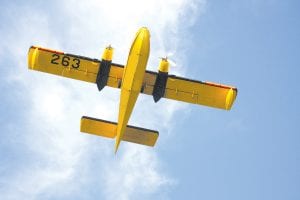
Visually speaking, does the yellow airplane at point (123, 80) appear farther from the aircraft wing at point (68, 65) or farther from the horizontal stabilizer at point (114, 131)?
the horizontal stabilizer at point (114, 131)

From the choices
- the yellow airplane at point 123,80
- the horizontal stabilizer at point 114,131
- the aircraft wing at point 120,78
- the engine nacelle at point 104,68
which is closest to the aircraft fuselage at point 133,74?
the yellow airplane at point 123,80

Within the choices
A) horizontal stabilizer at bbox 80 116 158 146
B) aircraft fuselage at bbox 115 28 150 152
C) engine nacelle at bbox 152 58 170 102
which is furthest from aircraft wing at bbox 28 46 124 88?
horizontal stabilizer at bbox 80 116 158 146

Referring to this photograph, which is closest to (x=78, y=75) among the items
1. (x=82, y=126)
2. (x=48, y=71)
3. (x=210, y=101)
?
(x=48, y=71)

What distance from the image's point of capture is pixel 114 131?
33062mm

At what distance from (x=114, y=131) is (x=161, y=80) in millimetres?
5850

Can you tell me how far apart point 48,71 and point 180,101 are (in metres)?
8.41

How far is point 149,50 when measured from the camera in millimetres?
25781

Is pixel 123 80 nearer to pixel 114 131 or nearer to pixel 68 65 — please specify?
pixel 68 65

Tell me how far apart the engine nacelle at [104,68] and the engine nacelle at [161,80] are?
300 cm

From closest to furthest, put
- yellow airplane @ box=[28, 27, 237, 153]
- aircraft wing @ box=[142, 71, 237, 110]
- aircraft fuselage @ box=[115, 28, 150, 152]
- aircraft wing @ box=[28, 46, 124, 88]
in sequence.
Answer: aircraft fuselage @ box=[115, 28, 150, 152] → yellow airplane @ box=[28, 27, 237, 153] → aircraft wing @ box=[28, 46, 124, 88] → aircraft wing @ box=[142, 71, 237, 110]

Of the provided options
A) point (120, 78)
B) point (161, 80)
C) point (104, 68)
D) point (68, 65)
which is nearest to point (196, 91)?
point (161, 80)

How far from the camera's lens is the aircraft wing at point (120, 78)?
29578 millimetres

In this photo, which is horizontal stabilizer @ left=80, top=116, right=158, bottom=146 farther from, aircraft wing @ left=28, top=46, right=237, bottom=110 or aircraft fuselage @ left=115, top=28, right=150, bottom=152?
aircraft wing @ left=28, top=46, right=237, bottom=110

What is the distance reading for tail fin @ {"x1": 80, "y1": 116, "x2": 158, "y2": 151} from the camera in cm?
3269
